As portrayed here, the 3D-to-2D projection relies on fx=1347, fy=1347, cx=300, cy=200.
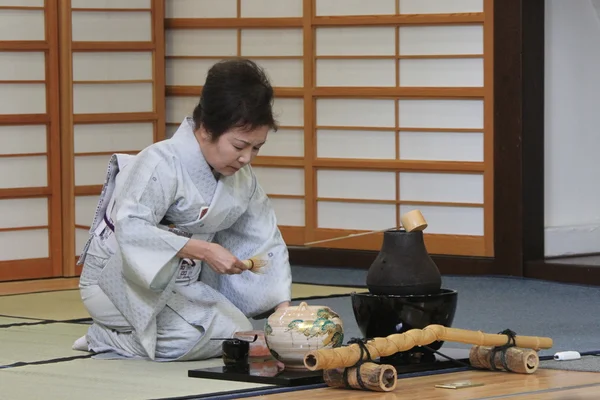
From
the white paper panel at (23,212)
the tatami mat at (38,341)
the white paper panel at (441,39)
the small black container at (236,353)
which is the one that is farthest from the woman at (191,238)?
the white paper panel at (441,39)

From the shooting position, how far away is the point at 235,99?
13.5 feet

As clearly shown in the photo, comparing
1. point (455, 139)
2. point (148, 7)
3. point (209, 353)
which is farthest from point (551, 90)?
point (209, 353)

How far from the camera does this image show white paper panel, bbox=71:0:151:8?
21.9ft

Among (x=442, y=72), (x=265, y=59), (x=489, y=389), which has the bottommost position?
(x=489, y=389)

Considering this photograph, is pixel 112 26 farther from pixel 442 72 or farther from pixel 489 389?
pixel 489 389

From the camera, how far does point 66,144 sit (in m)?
6.68

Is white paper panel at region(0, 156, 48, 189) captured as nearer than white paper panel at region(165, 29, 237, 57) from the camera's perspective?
Yes

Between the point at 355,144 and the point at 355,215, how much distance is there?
36 cm

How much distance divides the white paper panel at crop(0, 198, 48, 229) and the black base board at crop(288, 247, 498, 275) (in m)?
1.32

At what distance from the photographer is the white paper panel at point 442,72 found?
6.50 metres

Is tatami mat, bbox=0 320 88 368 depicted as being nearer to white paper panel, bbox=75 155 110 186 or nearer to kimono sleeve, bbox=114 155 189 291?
kimono sleeve, bbox=114 155 189 291

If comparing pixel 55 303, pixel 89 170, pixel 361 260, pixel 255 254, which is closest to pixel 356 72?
→ pixel 361 260

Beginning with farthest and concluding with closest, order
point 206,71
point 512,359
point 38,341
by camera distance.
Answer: point 206,71
point 38,341
point 512,359

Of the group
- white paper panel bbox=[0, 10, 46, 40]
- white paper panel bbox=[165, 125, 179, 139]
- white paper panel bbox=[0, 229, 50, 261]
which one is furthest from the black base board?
white paper panel bbox=[0, 10, 46, 40]
